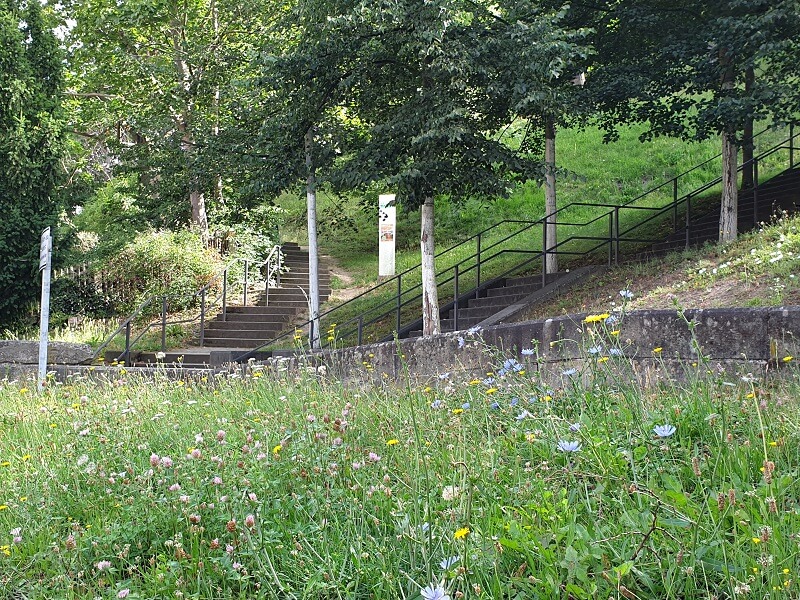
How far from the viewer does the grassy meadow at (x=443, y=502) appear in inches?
105

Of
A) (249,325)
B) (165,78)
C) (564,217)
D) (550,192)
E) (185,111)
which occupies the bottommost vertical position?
(249,325)

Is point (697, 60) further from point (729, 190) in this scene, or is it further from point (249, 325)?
point (249, 325)

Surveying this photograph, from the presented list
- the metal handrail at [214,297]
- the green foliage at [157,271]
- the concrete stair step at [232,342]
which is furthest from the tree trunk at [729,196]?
the green foliage at [157,271]

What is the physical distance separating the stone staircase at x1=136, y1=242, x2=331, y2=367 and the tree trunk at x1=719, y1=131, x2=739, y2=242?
813cm

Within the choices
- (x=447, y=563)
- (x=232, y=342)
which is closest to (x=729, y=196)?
(x=232, y=342)

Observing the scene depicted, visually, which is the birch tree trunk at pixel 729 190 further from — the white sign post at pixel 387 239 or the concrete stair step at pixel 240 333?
the concrete stair step at pixel 240 333

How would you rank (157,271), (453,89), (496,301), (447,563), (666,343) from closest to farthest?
(447,563) → (666,343) → (453,89) → (496,301) → (157,271)

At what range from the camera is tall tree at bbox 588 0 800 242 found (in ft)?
46.5

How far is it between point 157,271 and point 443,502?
18306 millimetres

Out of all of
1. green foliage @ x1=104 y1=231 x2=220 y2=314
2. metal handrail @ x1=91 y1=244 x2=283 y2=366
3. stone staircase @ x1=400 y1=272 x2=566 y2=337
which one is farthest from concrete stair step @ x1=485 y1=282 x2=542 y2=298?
green foliage @ x1=104 y1=231 x2=220 y2=314

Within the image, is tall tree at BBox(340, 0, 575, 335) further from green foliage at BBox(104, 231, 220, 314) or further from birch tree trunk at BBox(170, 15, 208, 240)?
green foliage at BBox(104, 231, 220, 314)

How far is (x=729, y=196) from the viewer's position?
617 inches

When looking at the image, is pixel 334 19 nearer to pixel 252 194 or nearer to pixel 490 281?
pixel 252 194

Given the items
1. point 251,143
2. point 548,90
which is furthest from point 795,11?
point 251,143
